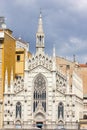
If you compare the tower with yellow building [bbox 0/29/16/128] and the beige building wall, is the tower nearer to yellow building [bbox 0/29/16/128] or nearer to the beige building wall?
yellow building [bbox 0/29/16/128]

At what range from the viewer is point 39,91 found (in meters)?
108

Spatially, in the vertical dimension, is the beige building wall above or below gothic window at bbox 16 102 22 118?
above

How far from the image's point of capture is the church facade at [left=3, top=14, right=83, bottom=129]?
4176 inches

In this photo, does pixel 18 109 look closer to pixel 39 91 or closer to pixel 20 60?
pixel 39 91

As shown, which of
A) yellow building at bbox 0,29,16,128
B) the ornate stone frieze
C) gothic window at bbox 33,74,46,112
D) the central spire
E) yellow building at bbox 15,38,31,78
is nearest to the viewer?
gothic window at bbox 33,74,46,112

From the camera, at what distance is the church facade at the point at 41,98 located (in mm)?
106062

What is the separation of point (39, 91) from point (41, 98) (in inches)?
54.2

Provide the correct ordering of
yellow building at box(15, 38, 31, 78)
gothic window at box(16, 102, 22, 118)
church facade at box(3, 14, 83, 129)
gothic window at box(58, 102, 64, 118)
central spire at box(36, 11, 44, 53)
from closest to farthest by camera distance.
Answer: church facade at box(3, 14, 83, 129), gothic window at box(58, 102, 64, 118), gothic window at box(16, 102, 22, 118), central spire at box(36, 11, 44, 53), yellow building at box(15, 38, 31, 78)

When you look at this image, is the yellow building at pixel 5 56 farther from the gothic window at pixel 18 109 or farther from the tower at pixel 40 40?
the tower at pixel 40 40

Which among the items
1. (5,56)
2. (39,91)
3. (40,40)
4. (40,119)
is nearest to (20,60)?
(5,56)

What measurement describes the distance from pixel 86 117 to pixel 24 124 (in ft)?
57.1

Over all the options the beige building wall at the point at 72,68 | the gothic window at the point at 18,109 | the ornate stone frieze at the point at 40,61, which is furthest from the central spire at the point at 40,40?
the beige building wall at the point at 72,68

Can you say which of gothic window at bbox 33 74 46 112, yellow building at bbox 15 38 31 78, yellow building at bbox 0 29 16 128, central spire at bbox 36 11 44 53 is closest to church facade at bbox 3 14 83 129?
gothic window at bbox 33 74 46 112

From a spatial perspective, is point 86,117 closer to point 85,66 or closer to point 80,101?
point 80,101
